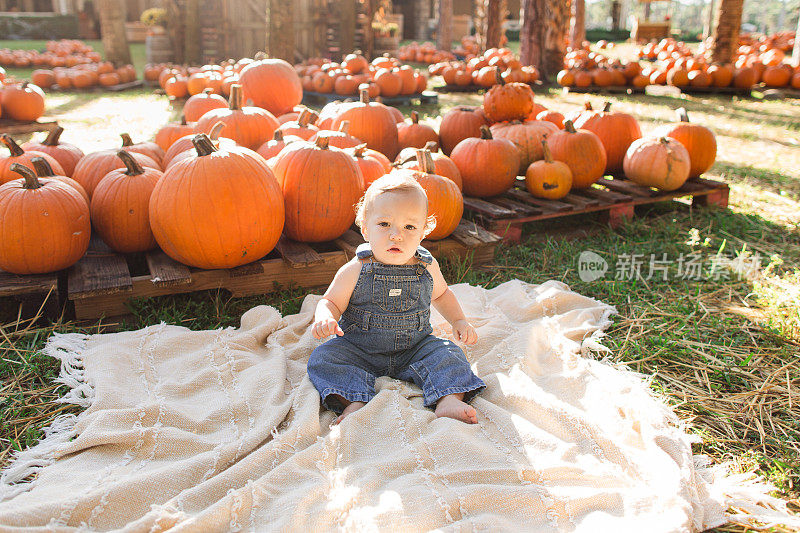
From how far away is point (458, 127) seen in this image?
4.93 m

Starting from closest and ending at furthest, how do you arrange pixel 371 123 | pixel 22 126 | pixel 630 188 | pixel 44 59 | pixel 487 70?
pixel 630 188, pixel 371 123, pixel 22 126, pixel 487 70, pixel 44 59

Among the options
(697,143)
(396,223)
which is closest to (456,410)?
(396,223)

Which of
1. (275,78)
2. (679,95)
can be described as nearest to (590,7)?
(679,95)

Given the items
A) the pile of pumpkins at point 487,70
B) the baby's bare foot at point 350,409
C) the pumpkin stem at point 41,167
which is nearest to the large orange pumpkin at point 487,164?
the baby's bare foot at point 350,409

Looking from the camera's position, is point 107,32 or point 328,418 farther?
point 107,32

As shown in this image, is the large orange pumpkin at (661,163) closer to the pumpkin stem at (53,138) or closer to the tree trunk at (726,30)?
the pumpkin stem at (53,138)

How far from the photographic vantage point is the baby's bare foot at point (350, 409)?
2.01 metres

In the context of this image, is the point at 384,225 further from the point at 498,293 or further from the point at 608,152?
the point at 608,152

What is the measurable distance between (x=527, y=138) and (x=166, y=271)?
2.85 meters

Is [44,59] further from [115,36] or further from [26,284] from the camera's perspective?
[26,284]

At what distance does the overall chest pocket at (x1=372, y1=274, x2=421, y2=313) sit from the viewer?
7.38 ft

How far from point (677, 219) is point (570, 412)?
9.26 feet

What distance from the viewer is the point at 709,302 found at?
3127 mm

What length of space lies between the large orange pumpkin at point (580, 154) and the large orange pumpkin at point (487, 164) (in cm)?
36
